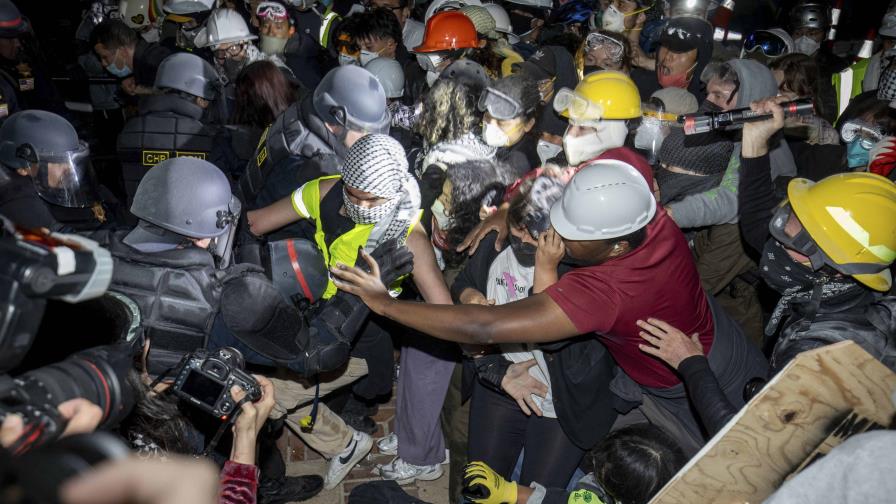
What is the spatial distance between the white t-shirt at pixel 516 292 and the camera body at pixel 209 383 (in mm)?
1273

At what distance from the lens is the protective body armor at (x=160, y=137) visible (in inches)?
181

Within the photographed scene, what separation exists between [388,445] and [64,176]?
7.96 ft

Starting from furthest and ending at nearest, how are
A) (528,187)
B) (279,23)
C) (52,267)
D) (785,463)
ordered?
(279,23) → (528,187) → (785,463) → (52,267)

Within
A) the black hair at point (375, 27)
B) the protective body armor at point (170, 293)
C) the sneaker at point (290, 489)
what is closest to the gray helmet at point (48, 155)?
the protective body armor at point (170, 293)

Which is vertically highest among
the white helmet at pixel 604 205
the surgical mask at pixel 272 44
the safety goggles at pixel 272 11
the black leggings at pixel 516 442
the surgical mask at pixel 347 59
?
the white helmet at pixel 604 205

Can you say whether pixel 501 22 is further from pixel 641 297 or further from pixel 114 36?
pixel 641 297

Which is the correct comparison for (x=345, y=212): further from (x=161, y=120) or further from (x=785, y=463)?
(x=785, y=463)

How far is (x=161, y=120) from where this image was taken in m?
4.61

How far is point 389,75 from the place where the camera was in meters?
5.38

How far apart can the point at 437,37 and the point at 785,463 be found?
4408 mm

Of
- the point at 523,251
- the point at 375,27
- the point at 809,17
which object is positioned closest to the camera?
the point at 523,251

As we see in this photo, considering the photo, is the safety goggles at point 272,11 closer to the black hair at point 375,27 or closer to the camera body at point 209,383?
the black hair at point 375,27

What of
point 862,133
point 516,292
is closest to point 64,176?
point 516,292

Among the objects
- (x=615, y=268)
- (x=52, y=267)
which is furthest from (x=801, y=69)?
(x=52, y=267)
